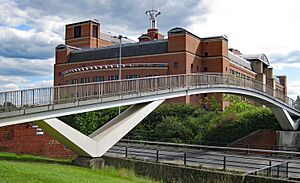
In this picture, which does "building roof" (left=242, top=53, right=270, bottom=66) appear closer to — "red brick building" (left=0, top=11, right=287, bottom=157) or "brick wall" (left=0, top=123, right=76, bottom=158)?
"red brick building" (left=0, top=11, right=287, bottom=157)

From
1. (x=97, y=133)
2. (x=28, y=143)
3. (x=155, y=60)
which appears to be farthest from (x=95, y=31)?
(x=97, y=133)

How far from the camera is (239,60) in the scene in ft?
263

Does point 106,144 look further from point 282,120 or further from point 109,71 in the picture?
point 109,71

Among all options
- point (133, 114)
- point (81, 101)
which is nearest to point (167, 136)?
point (133, 114)

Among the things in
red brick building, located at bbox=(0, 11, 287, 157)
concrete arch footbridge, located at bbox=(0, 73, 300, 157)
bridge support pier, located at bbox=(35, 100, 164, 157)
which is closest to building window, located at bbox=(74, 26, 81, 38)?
red brick building, located at bbox=(0, 11, 287, 157)

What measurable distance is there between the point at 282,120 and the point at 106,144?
2181cm

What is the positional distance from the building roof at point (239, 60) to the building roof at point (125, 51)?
57.6 feet

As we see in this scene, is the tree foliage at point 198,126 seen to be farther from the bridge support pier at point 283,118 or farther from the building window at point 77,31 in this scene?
the building window at point 77,31

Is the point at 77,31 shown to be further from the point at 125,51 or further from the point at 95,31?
the point at 125,51

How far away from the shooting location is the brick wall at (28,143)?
2130 cm

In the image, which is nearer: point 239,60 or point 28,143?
point 28,143

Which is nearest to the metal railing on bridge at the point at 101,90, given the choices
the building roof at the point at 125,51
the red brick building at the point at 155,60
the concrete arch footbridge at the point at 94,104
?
the concrete arch footbridge at the point at 94,104

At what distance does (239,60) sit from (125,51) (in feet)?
88.3

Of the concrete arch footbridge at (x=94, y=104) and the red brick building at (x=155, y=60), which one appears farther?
the red brick building at (x=155, y=60)
